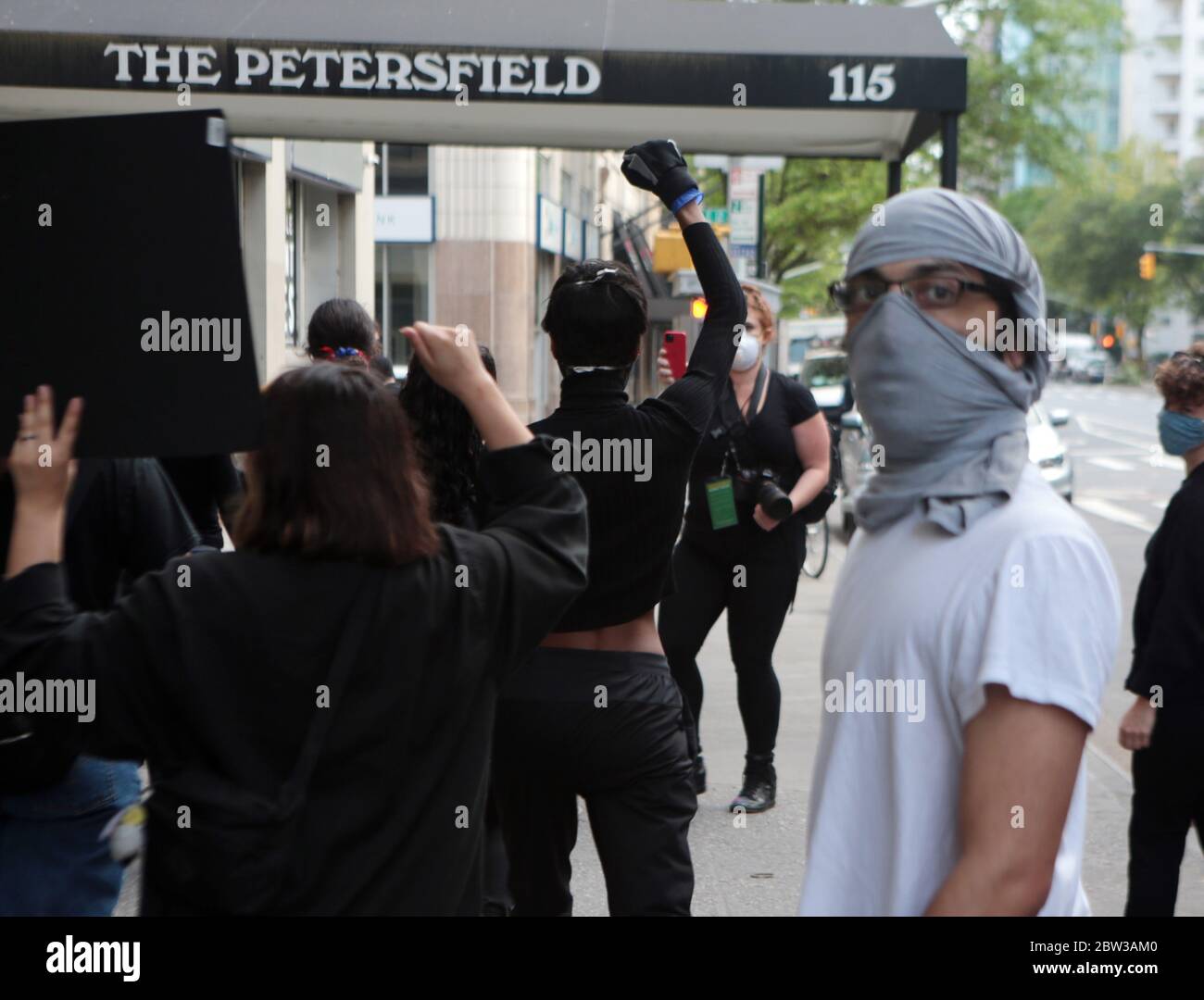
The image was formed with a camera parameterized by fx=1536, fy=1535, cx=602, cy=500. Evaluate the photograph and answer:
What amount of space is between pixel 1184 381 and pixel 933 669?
104 inches

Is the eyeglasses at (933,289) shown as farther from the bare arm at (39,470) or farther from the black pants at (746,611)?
the black pants at (746,611)

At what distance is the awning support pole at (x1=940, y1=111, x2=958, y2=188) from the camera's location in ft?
21.4

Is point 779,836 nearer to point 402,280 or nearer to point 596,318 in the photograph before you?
point 596,318

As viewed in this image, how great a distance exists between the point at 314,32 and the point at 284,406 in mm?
5215

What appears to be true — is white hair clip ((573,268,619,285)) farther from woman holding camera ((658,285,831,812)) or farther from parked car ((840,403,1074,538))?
parked car ((840,403,1074,538))

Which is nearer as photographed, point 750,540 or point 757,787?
point 750,540

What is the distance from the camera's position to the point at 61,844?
2934 millimetres

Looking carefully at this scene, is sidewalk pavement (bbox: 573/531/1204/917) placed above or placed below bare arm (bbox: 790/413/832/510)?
below

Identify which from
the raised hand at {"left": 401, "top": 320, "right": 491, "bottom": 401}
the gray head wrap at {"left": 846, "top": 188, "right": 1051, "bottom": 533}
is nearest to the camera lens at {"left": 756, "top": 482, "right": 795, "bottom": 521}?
the raised hand at {"left": 401, "top": 320, "right": 491, "bottom": 401}

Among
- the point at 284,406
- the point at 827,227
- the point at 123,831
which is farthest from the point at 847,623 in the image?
the point at 827,227

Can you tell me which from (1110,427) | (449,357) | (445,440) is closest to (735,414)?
(445,440)

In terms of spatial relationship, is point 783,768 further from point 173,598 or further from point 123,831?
point 173,598

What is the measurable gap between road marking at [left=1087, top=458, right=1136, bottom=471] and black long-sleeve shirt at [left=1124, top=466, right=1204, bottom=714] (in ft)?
82.6
